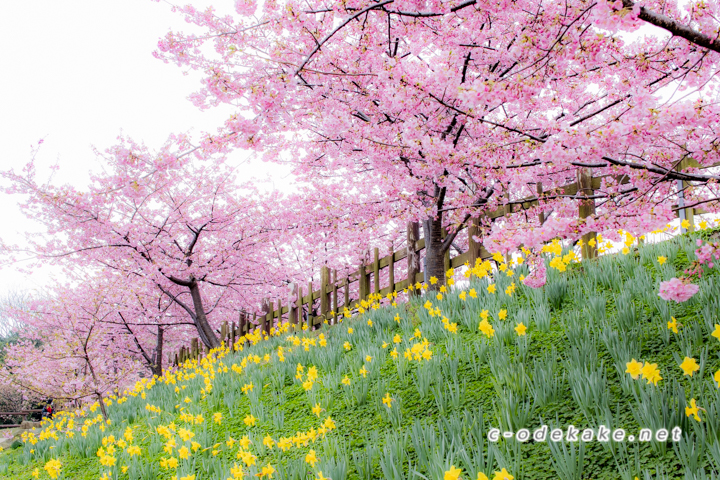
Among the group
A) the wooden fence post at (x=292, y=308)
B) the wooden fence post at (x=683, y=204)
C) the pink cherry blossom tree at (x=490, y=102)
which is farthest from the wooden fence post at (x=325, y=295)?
the wooden fence post at (x=683, y=204)

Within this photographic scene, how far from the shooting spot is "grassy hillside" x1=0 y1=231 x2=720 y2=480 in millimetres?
1908

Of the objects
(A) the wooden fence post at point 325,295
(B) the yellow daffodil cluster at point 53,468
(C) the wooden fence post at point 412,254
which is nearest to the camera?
(B) the yellow daffodil cluster at point 53,468

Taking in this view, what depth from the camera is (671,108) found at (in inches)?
94.4

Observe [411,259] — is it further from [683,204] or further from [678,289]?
[678,289]

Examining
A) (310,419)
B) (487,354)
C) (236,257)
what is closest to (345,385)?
(310,419)

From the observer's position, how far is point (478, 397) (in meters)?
2.74

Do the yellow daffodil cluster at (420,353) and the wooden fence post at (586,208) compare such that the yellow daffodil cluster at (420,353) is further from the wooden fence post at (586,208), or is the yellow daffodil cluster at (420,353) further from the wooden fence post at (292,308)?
the wooden fence post at (292,308)

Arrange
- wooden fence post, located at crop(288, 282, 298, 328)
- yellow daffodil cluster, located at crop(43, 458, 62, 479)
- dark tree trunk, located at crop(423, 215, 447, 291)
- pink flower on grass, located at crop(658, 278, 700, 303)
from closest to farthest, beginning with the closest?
pink flower on grass, located at crop(658, 278, 700, 303)
yellow daffodil cluster, located at crop(43, 458, 62, 479)
dark tree trunk, located at crop(423, 215, 447, 291)
wooden fence post, located at crop(288, 282, 298, 328)

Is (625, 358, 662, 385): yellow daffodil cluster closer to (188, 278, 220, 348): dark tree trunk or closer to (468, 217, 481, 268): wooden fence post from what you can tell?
(468, 217, 481, 268): wooden fence post

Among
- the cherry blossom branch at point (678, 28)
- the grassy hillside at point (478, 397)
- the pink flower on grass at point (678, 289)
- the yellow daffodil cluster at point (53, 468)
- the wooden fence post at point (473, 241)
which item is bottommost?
the yellow daffodil cluster at point (53, 468)

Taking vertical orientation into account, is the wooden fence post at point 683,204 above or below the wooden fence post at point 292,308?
above

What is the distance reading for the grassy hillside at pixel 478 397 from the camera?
75.1 inches

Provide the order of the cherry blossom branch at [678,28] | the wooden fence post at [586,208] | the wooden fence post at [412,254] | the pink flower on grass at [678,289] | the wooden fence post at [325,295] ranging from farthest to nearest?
the wooden fence post at [325,295] < the wooden fence post at [412,254] < the wooden fence post at [586,208] < the pink flower on grass at [678,289] < the cherry blossom branch at [678,28]

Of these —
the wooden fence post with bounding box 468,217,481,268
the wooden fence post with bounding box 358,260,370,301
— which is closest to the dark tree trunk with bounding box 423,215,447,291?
the wooden fence post with bounding box 468,217,481,268
